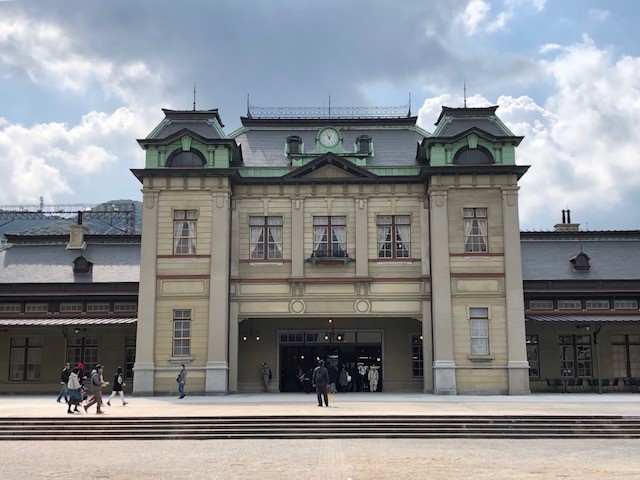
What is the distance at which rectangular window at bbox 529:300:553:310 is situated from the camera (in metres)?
35.2

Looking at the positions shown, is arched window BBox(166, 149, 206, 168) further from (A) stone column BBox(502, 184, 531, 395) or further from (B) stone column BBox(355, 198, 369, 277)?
(A) stone column BBox(502, 184, 531, 395)

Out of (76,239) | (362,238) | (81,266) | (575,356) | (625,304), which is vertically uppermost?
(76,239)

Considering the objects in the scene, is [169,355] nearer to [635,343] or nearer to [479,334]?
[479,334]

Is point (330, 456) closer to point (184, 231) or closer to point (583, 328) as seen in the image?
point (184, 231)

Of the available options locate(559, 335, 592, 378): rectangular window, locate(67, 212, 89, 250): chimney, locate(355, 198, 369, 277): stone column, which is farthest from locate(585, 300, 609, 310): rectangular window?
locate(67, 212, 89, 250): chimney

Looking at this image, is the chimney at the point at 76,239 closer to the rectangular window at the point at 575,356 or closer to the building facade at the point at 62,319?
the building facade at the point at 62,319

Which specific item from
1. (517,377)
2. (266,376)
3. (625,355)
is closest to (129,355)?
(266,376)

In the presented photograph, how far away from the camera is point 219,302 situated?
32.3 metres

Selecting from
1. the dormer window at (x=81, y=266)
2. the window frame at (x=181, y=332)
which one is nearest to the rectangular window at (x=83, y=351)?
the dormer window at (x=81, y=266)

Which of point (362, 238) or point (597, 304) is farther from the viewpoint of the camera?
point (597, 304)

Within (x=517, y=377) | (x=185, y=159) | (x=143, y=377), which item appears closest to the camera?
(x=517, y=377)

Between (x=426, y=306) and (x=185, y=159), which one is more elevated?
(x=185, y=159)

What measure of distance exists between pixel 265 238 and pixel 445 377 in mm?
9738

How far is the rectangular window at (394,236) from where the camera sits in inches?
1321
